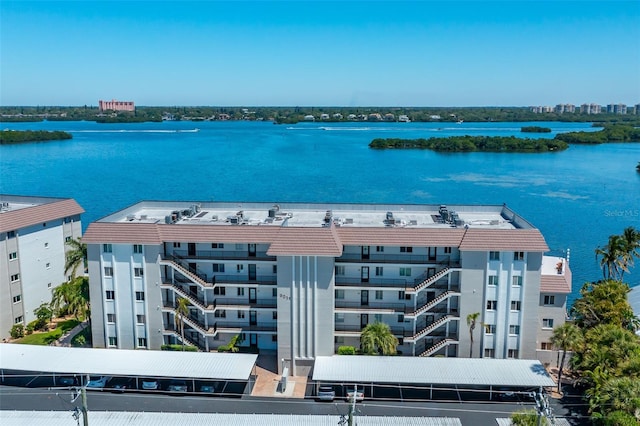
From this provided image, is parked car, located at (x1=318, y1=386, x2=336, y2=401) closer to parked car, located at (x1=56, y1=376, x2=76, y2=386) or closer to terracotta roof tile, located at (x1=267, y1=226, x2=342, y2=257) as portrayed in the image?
terracotta roof tile, located at (x1=267, y1=226, x2=342, y2=257)

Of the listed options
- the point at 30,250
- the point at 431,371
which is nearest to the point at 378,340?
the point at 431,371

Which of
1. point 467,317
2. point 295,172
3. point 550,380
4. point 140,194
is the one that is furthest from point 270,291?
point 295,172

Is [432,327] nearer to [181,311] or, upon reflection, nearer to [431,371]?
[431,371]

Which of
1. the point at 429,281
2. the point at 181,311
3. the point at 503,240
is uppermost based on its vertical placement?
the point at 503,240

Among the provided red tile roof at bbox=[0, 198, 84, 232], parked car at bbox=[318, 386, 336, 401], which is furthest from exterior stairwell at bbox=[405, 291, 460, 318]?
red tile roof at bbox=[0, 198, 84, 232]

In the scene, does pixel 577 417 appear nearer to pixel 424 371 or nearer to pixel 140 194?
pixel 424 371

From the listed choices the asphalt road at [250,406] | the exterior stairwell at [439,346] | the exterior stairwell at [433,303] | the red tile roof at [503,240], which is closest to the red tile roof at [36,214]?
the asphalt road at [250,406]

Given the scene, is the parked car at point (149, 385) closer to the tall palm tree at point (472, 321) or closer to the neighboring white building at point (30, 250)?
the neighboring white building at point (30, 250)
